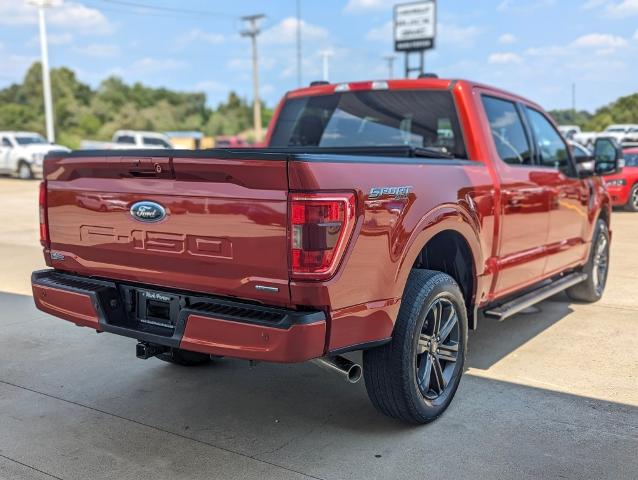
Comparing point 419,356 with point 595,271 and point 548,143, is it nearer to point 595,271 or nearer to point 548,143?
point 548,143

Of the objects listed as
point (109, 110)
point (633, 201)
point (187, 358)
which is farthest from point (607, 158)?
point (109, 110)

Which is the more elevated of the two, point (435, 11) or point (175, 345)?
point (435, 11)

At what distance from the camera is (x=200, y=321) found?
9.59 ft

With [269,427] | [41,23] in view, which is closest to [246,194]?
[269,427]

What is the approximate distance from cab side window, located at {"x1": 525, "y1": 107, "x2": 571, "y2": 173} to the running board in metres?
0.95

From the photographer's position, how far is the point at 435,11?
3819 cm

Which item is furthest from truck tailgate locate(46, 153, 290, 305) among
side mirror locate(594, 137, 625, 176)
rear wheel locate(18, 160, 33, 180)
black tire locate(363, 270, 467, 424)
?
rear wheel locate(18, 160, 33, 180)

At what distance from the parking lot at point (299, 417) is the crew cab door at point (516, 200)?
25.7 inches

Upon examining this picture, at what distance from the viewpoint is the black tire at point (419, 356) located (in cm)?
326

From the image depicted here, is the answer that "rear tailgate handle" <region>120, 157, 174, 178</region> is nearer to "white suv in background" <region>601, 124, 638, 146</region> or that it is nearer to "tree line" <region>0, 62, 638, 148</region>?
"white suv in background" <region>601, 124, 638, 146</region>

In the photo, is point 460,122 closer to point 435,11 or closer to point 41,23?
point 41,23

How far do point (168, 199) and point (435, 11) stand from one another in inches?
1510

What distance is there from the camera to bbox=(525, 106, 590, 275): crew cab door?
506 cm

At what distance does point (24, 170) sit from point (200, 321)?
25.3 m
